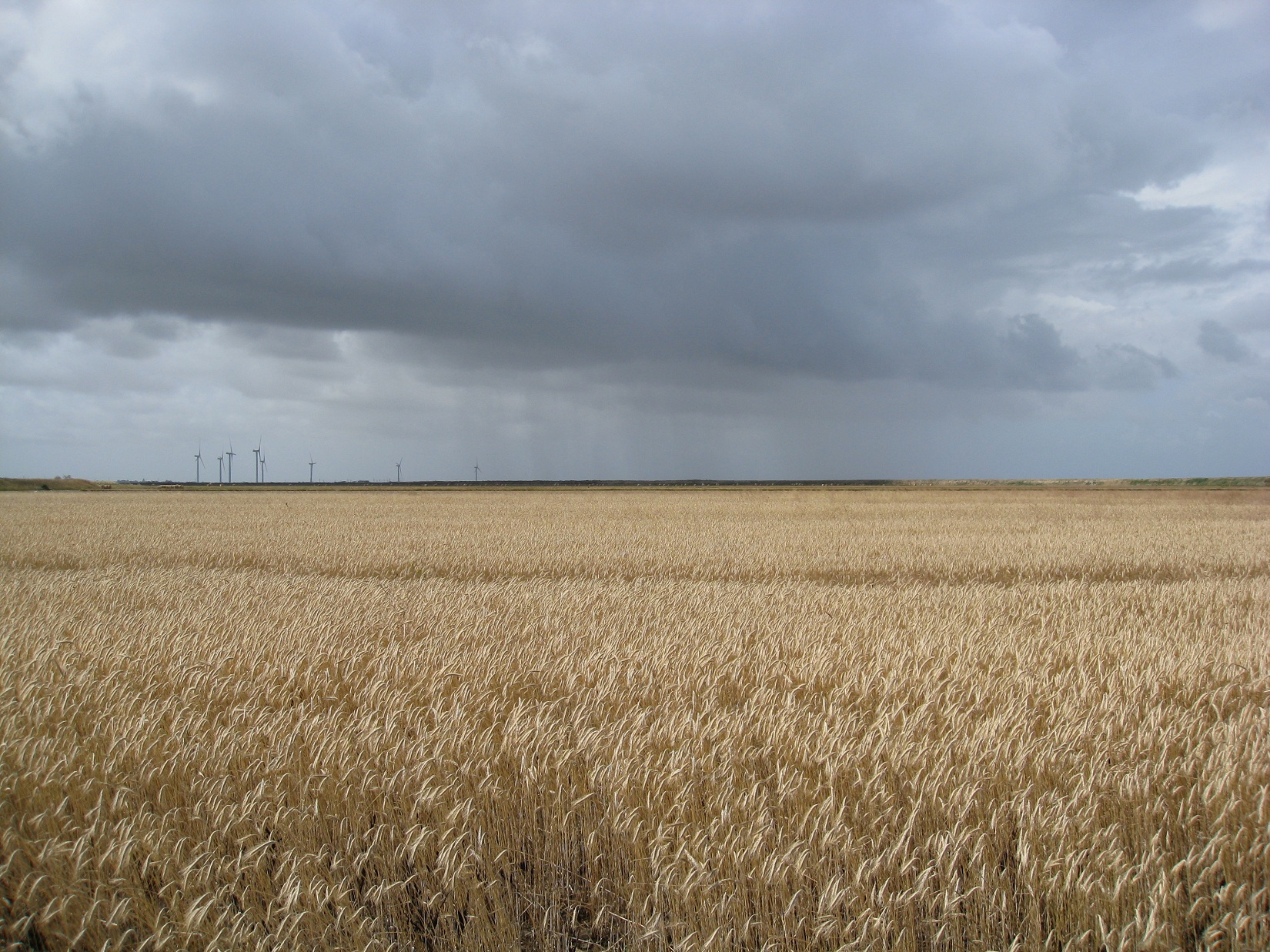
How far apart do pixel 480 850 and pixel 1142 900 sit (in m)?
3.03

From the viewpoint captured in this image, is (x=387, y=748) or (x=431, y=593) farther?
(x=431, y=593)

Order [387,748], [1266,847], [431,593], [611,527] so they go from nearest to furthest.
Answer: [1266,847], [387,748], [431,593], [611,527]

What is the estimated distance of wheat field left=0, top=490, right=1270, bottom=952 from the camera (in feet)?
10.8

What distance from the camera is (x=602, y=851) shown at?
3838 mm

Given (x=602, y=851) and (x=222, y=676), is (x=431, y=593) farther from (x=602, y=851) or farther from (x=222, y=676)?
(x=602, y=851)

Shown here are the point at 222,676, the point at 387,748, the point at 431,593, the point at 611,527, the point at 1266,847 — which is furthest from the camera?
the point at 611,527

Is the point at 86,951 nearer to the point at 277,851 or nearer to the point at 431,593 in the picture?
the point at 277,851

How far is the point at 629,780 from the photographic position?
4.20 metres

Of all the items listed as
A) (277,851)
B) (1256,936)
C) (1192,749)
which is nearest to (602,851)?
(277,851)

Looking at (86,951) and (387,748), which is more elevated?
(387,748)

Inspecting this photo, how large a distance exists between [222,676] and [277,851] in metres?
3.22

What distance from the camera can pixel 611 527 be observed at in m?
28.4

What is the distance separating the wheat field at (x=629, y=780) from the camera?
331 centimetres

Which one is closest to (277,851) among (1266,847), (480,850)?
(480,850)
